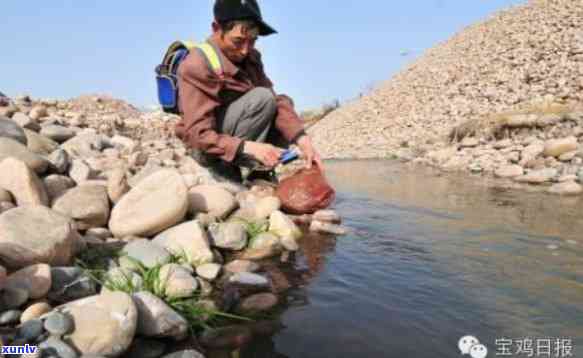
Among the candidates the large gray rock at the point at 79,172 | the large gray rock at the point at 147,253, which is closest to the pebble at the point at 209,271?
the large gray rock at the point at 147,253

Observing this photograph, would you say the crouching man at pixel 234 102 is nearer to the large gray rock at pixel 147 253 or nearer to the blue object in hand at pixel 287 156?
the blue object in hand at pixel 287 156

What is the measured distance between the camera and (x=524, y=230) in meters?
3.06

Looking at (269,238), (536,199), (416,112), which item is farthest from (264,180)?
(416,112)

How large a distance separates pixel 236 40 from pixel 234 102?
524mm

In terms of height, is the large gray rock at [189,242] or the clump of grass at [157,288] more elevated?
the large gray rock at [189,242]

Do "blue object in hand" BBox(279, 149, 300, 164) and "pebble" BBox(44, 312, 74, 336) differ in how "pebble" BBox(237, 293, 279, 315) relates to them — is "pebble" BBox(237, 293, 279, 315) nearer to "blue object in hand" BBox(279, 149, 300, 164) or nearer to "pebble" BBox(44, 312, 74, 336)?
"pebble" BBox(44, 312, 74, 336)

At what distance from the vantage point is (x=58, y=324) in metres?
1.32

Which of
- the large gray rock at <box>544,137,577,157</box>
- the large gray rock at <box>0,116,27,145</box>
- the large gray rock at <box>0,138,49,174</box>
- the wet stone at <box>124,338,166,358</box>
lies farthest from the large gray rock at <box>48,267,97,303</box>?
the large gray rock at <box>544,137,577,157</box>

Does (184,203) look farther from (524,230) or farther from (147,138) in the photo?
(147,138)

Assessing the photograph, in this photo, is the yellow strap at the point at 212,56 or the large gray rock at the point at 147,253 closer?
the large gray rock at the point at 147,253

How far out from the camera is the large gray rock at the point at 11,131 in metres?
3.02

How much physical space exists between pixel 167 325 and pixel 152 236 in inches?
38.0

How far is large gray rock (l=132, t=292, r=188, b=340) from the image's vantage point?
148cm

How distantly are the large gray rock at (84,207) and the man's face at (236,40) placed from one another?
52.2 inches
